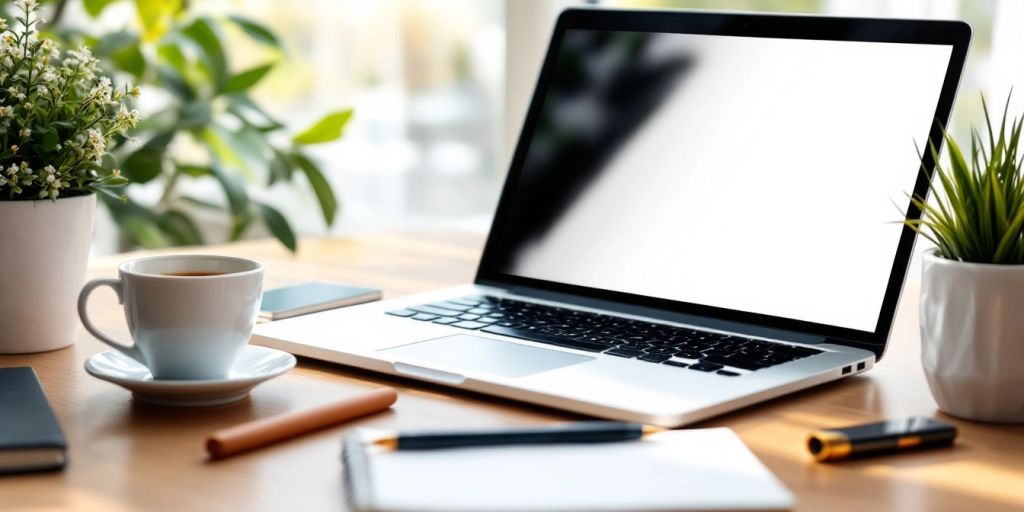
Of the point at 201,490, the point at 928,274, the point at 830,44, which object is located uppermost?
the point at 830,44

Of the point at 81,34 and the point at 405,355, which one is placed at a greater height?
the point at 81,34

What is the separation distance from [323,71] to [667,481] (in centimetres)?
241

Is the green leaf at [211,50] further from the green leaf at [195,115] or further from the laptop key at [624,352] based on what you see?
the laptop key at [624,352]

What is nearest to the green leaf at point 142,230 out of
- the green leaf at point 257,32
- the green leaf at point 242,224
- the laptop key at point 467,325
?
the green leaf at point 242,224

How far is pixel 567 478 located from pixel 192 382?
309mm

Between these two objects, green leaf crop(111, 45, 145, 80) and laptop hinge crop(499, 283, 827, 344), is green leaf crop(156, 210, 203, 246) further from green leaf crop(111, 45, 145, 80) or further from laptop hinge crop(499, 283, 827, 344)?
laptop hinge crop(499, 283, 827, 344)

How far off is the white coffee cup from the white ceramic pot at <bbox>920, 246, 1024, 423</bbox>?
486mm

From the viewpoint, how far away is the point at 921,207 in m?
0.91

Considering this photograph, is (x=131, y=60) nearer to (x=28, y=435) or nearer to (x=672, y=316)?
(x=672, y=316)

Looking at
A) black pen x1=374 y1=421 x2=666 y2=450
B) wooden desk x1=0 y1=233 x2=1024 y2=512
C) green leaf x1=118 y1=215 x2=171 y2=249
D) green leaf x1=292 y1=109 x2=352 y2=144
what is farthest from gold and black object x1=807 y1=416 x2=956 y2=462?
green leaf x1=118 y1=215 x2=171 y2=249

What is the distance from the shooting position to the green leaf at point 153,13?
235 centimetres

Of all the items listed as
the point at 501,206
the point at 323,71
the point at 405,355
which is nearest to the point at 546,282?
the point at 501,206

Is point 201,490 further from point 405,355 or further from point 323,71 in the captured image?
point 323,71

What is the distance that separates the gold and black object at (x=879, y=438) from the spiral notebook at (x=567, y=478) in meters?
0.05
